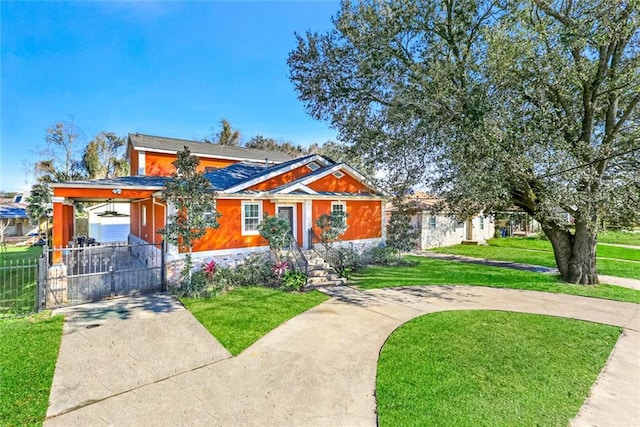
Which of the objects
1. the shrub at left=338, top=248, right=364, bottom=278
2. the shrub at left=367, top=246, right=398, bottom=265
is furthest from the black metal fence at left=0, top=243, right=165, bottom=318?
the shrub at left=367, top=246, right=398, bottom=265

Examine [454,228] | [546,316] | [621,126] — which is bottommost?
[546,316]

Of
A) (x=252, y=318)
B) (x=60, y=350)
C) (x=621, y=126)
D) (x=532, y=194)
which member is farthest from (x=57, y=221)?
(x=621, y=126)

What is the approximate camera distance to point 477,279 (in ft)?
39.9

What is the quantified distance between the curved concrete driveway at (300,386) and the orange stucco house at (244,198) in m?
5.47

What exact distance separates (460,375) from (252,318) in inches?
189

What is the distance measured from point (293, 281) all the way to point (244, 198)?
13.8 ft

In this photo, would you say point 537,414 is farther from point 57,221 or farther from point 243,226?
point 57,221

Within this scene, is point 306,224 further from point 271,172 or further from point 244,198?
point 244,198

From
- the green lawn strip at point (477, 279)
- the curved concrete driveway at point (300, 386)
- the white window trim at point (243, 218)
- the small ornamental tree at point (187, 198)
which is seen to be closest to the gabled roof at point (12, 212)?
the white window trim at point (243, 218)

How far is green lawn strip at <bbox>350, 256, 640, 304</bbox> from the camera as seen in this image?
411 inches

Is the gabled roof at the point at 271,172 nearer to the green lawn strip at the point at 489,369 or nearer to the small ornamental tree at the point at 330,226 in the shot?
the small ornamental tree at the point at 330,226

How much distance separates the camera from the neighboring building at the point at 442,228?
71.6 feet

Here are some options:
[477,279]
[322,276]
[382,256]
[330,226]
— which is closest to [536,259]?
[477,279]

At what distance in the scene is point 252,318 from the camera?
7.47 m
